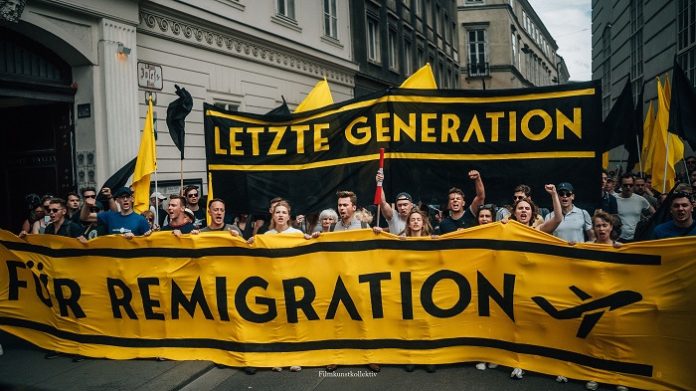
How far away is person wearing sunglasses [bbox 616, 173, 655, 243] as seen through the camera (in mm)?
8023

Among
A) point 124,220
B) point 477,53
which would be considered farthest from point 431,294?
point 477,53

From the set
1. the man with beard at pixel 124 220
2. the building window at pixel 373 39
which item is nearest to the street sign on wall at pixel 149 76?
the man with beard at pixel 124 220

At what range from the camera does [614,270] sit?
4664mm

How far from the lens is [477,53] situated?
54.2m

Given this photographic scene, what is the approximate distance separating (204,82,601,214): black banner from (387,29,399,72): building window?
781 inches

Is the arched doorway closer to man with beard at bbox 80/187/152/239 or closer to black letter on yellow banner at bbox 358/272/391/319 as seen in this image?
man with beard at bbox 80/187/152/239

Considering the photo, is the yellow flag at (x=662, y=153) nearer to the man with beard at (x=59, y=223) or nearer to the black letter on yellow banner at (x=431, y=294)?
the black letter on yellow banner at (x=431, y=294)

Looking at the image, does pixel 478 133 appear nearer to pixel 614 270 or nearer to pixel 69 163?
pixel 614 270

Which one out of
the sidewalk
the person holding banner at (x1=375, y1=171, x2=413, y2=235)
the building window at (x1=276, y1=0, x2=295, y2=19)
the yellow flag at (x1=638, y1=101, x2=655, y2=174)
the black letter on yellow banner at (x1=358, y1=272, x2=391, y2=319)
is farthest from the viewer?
the building window at (x1=276, y1=0, x2=295, y2=19)

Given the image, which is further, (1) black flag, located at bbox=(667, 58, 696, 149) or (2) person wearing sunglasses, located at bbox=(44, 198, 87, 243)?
(1) black flag, located at bbox=(667, 58, 696, 149)

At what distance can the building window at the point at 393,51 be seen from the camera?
2580 centimetres

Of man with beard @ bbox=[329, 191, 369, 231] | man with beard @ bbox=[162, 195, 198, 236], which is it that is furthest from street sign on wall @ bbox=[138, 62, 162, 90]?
man with beard @ bbox=[329, 191, 369, 231]

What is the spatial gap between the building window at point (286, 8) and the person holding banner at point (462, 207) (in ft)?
34.7

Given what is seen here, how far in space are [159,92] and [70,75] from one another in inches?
63.0
